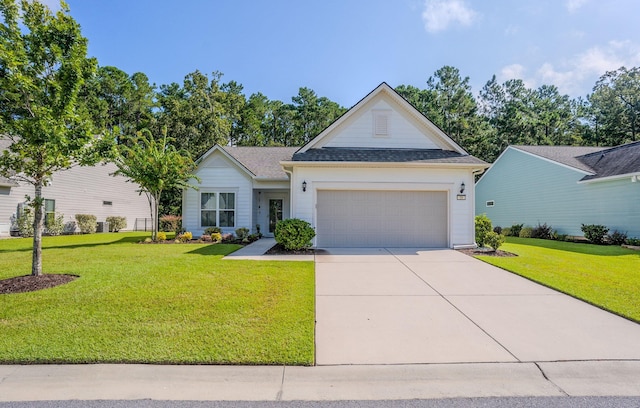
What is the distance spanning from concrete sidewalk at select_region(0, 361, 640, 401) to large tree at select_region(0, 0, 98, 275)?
4.37m

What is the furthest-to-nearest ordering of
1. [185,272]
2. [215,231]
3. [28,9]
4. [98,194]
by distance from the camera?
[98,194] → [215,231] → [185,272] → [28,9]

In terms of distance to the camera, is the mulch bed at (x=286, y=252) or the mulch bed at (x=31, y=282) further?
the mulch bed at (x=286, y=252)

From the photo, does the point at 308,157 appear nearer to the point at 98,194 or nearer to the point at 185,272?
the point at 185,272

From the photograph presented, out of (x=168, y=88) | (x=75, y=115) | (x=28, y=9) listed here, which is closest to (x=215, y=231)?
(x=75, y=115)

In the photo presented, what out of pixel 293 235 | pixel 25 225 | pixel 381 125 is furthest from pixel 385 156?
pixel 25 225

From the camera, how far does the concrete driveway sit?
3627 mm

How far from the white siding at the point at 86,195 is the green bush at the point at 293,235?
10473mm

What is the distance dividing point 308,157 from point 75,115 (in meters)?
6.87

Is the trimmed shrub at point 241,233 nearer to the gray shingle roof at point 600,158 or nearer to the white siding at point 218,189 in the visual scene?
the white siding at point 218,189

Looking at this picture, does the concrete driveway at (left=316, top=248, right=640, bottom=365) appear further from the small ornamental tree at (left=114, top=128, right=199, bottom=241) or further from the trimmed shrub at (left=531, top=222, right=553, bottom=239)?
the trimmed shrub at (left=531, top=222, right=553, bottom=239)

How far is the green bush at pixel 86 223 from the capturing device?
19344 mm

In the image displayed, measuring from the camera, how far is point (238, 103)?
3516cm

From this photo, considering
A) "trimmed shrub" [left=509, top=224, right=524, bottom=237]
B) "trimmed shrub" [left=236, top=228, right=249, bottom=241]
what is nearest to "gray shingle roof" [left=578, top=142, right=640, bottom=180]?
"trimmed shrub" [left=509, top=224, right=524, bottom=237]

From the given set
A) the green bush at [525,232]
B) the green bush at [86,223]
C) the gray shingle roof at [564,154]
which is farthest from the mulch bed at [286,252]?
the green bush at [86,223]
